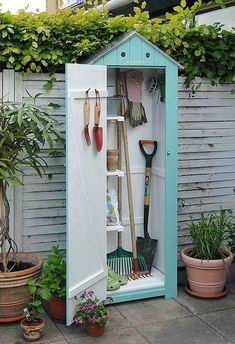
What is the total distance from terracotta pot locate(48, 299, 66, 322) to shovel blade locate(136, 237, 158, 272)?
101 cm

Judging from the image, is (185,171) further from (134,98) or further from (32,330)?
(32,330)

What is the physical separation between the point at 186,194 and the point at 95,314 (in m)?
1.72

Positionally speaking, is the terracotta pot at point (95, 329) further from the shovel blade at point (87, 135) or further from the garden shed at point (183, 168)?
the shovel blade at point (87, 135)

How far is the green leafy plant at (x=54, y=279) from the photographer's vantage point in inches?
146

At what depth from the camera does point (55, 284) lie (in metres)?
3.75

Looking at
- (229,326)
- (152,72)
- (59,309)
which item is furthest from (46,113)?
(229,326)

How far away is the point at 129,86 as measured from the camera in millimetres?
4457

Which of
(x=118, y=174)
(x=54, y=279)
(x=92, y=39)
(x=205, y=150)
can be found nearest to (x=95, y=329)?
(x=54, y=279)

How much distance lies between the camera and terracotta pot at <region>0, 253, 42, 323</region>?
3.69 m

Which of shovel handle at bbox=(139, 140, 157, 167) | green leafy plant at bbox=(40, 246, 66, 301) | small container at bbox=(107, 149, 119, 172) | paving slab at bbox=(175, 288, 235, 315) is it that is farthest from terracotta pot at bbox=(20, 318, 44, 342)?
shovel handle at bbox=(139, 140, 157, 167)

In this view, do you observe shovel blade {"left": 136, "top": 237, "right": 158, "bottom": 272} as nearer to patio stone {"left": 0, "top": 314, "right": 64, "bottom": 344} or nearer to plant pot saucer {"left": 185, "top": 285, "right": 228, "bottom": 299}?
plant pot saucer {"left": 185, "top": 285, "right": 228, "bottom": 299}

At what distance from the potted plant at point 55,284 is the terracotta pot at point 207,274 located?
115 centimetres

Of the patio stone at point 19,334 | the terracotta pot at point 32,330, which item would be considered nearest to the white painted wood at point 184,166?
the patio stone at point 19,334

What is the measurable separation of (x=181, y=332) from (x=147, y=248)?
3.36 feet
